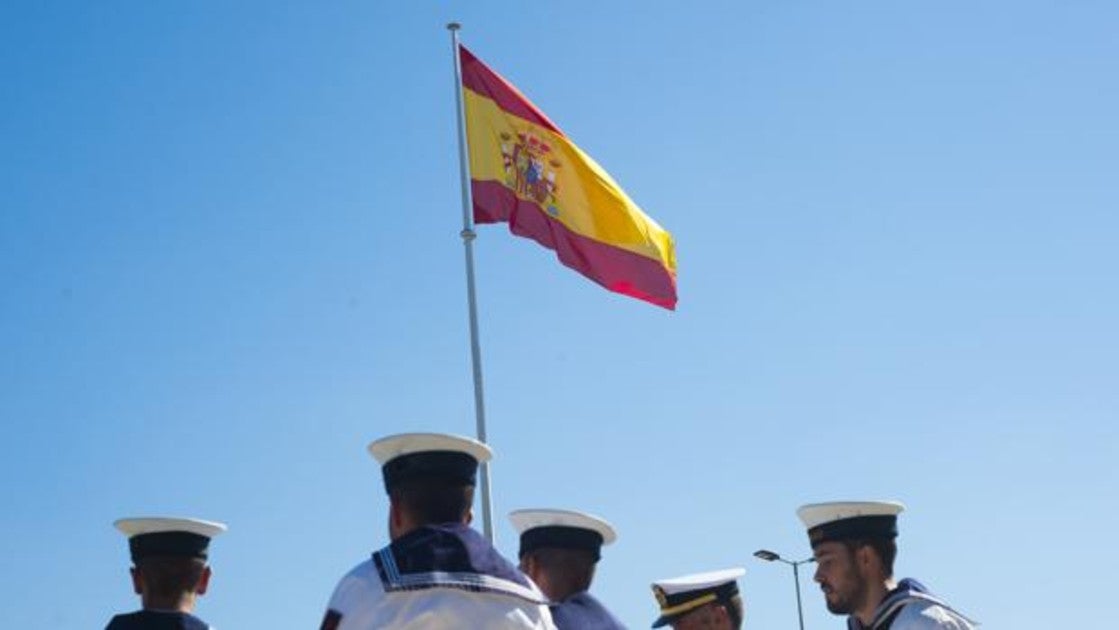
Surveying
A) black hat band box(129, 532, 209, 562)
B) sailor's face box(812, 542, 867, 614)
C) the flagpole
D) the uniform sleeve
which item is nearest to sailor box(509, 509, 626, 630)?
sailor's face box(812, 542, 867, 614)

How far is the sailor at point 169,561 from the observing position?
593 centimetres

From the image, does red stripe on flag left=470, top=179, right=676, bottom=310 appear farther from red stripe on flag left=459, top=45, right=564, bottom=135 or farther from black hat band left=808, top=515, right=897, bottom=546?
black hat band left=808, top=515, right=897, bottom=546

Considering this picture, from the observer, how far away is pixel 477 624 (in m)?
4.76

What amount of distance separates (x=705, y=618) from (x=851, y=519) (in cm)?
97

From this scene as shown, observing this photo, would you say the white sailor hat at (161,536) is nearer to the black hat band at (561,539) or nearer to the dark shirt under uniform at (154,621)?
the dark shirt under uniform at (154,621)

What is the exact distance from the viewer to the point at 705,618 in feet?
23.1

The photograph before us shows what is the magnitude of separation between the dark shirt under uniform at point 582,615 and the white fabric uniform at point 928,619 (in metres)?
1.23

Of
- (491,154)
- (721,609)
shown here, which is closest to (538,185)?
(491,154)

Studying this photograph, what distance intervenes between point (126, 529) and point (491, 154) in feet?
34.7

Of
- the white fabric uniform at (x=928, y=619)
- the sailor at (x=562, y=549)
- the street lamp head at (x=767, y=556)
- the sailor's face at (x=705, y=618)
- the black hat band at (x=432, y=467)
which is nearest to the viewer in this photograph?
the black hat band at (x=432, y=467)

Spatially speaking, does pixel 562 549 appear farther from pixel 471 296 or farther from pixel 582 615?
pixel 471 296

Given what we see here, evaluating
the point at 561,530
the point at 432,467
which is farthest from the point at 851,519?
the point at 432,467

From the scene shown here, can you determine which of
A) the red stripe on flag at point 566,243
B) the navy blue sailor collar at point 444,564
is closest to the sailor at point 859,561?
the navy blue sailor collar at point 444,564

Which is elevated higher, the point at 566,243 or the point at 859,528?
the point at 566,243
